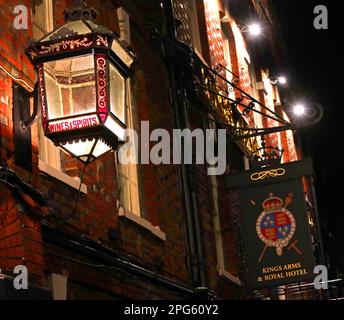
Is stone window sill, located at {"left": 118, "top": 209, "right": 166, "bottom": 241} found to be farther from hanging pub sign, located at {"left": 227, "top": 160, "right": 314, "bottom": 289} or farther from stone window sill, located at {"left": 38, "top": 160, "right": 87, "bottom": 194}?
hanging pub sign, located at {"left": 227, "top": 160, "right": 314, "bottom": 289}

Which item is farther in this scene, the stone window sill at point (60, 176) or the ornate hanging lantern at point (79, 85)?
the stone window sill at point (60, 176)

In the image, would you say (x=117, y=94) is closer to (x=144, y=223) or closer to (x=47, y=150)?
(x=47, y=150)

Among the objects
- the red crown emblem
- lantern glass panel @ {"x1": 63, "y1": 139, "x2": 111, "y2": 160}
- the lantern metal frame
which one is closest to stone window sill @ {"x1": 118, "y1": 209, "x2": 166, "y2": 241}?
the red crown emblem

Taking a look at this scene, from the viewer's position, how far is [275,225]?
427 inches

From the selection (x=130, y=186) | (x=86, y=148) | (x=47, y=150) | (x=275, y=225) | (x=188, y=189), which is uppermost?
(x=188, y=189)

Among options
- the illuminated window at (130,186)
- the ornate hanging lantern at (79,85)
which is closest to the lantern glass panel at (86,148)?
the ornate hanging lantern at (79,85)

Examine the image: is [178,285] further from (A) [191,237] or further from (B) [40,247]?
(B) [40,247]

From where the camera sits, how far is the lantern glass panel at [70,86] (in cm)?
612

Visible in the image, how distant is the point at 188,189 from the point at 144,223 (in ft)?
5.94

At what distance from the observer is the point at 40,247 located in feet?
20.2

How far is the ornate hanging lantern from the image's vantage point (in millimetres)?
6055

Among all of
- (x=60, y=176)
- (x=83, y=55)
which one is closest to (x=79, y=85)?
(x=83, y=55)

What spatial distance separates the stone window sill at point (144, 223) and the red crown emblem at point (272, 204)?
186 cm

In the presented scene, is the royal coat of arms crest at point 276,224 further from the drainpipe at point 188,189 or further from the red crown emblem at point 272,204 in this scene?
the drainpipe at point 188,189
